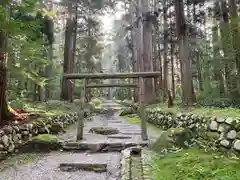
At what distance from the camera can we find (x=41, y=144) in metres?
6.92

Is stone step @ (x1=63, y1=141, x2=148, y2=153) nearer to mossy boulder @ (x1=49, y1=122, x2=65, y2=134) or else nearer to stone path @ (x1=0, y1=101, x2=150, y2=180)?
stone path @ (x1=0, y1=101, x2=150, y2=180)

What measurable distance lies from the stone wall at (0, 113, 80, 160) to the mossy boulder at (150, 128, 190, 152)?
135 inches

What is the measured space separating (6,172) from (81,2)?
1322cm

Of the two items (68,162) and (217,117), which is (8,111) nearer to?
(68,162)

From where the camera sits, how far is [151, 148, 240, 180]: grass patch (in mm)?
3717

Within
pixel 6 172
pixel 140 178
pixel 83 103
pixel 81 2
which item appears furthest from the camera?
pixel 81 2

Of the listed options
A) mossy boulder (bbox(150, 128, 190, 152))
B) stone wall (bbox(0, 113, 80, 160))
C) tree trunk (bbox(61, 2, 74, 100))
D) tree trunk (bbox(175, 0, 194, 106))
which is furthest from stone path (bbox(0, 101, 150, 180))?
tree trunk (bbox(61, 2, 74, 100))

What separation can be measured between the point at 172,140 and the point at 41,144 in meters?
3.51

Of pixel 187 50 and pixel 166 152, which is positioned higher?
pixel 187 50

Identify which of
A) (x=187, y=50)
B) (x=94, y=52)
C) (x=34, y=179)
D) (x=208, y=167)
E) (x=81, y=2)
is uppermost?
(x=81, y=2)

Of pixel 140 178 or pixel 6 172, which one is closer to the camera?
pixel 140 178

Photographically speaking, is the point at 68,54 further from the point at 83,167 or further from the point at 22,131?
the point at 83,167

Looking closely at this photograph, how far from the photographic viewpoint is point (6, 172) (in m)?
5.02

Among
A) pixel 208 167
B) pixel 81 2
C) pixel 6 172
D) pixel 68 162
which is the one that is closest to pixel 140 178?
pixel 208 167
